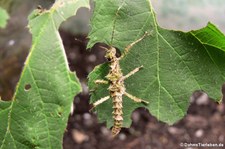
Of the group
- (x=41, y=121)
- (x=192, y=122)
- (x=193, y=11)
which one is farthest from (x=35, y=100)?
(x=192, y=122)

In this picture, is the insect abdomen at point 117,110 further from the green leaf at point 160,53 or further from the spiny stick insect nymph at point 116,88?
the green leaf at point 160,53

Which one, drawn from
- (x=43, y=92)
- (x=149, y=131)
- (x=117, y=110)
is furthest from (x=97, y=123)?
(x=43, y=92)

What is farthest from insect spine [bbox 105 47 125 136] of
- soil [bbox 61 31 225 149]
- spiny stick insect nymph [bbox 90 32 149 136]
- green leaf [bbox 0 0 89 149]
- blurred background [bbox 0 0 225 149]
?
soil [bbox 61 31 225 149]

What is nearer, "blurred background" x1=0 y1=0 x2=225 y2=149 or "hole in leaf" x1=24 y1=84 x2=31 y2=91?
"hole in leaf" x1=24 y1=84 x2=31 y2=91

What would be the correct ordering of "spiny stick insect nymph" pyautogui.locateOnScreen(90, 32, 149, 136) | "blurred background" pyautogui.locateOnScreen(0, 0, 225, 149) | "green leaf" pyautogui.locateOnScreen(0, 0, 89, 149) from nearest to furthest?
1. "green leaf" pyautogui.locateOnScreen(0, 0, 89, 149)
2. "spiny stick insect nymph" pyautogui.locateOnScreen(90, 32, 149, 136)
3. "blurred background" pyautogui.locateOnScreen(0, 0, 225, 149)

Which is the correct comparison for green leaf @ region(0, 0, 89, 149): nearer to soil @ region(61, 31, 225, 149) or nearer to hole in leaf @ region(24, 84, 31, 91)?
hole in leaf @ region(24, 84, 31, 91)

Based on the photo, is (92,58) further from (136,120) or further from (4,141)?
(4,141)
